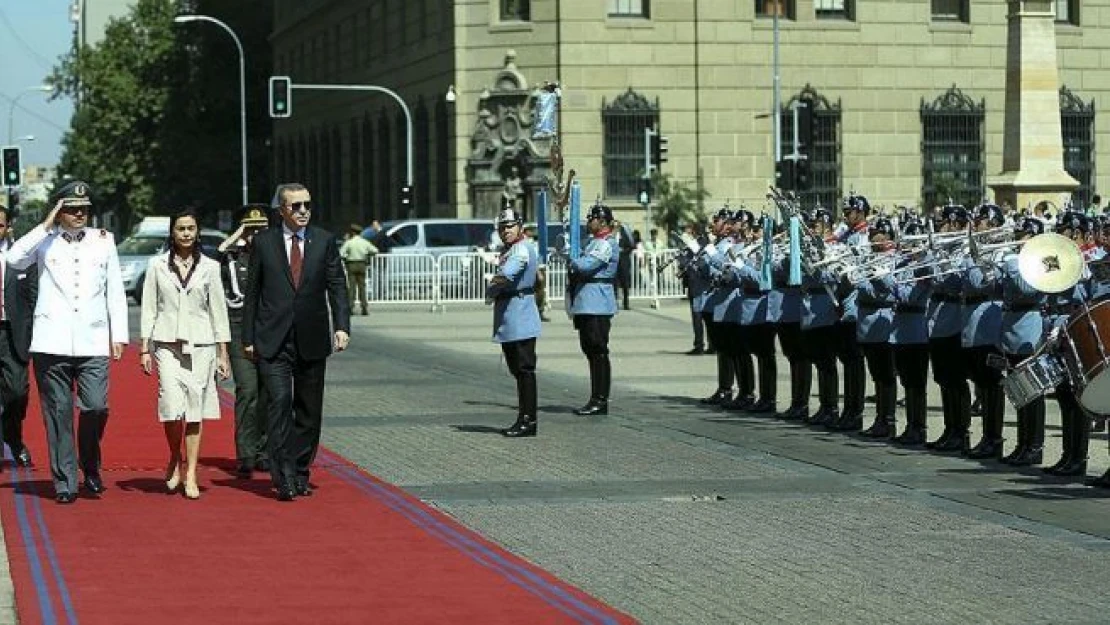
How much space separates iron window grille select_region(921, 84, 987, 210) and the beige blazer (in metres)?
45.7

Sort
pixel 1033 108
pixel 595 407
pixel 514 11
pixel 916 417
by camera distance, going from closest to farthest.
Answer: pixel 916 417 < pixel 595 407 < pixel 1033 108 < pixel 514 11

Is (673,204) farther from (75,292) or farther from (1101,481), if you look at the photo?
(75,292)

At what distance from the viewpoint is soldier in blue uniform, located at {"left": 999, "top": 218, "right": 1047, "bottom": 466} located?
54.6ft

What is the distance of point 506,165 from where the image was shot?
57312 mm

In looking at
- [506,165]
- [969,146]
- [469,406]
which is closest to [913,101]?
[969,146]

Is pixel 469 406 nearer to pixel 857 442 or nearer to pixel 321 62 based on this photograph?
pixel 857 442

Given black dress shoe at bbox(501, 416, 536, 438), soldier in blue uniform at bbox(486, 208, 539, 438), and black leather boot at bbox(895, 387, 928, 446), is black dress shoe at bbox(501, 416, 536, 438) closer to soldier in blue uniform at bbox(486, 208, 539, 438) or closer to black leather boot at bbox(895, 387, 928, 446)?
soldier in blue uniform at bbox(486, 208, 539, 438)

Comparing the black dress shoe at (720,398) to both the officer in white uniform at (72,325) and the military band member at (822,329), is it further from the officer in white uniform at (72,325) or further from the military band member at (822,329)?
the officer in white uniform at (72,325)

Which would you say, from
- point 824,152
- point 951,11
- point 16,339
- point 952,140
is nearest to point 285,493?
point 16,339

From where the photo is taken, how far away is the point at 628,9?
58219 millimetres

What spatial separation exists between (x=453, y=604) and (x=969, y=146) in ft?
167

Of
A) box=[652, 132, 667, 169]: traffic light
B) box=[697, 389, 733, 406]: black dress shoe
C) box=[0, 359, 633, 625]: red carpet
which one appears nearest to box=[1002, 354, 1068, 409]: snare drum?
box=[0, 359, 633, 625]: red carpet

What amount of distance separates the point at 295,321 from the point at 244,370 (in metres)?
1.39

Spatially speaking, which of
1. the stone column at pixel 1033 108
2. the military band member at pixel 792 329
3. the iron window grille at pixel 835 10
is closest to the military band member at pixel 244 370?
the military band member at pixel 792 329
